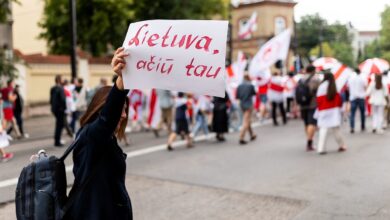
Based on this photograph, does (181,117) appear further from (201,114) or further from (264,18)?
(264,18)

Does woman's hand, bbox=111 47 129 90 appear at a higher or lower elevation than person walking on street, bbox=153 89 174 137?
higher

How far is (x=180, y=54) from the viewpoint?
2936 mm

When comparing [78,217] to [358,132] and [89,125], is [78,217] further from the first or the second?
[358,132]

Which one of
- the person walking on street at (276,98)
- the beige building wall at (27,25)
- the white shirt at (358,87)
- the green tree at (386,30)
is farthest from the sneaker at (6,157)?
the green tree at (386,30)

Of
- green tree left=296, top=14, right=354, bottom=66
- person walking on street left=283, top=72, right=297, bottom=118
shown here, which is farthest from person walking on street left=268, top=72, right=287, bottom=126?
green tree left=296, top=14, right=354, bottom=66

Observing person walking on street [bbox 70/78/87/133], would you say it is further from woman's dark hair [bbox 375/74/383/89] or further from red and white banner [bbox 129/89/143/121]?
woman's dark hair [bbox 375/74/383/89]

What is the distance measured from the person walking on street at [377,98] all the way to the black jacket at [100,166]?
37.3 feet

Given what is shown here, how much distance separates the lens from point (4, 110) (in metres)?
13.4

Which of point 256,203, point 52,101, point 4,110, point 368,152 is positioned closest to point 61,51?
point 4,110

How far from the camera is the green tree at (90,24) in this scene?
25.1 m

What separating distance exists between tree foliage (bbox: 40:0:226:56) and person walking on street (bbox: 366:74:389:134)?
14.5 metres

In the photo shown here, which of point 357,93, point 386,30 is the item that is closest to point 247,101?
point 357,93

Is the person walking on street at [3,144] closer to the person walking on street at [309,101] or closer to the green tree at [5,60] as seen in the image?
the person walking on street at [309,101]

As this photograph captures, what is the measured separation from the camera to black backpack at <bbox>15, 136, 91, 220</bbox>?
2688mm
